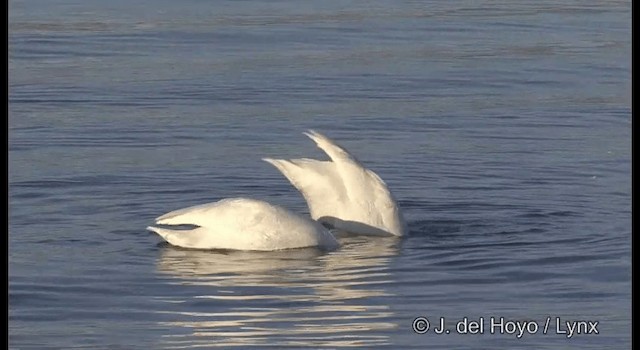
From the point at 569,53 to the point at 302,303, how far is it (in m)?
11.1

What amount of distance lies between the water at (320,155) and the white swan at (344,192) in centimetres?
26

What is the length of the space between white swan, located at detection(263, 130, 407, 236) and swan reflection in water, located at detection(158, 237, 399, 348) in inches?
6.1

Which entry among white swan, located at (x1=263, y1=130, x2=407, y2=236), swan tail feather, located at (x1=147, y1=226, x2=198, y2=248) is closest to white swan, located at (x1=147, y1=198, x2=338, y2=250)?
swan tail feather, located at (x1=147, y1=226, x2=198, y2=248)

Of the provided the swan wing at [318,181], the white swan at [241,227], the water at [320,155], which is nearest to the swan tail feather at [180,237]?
the white swan at [241,227]

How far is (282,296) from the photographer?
491 inches

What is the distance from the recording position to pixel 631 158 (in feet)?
57.3

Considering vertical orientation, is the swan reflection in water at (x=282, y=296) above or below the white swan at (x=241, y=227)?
below

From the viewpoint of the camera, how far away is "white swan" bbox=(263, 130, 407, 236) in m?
14.5

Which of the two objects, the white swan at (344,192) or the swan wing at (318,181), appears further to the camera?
the swan wing at (318,181)

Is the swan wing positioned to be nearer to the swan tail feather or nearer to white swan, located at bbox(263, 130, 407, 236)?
white swan, located at bbox(263, 130, 407, 236)

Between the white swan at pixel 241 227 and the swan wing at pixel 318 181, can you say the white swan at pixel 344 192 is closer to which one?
the swan wing at pixel 318 181

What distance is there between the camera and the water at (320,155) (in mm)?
11992

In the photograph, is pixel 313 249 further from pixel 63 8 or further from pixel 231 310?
pixel 63 8

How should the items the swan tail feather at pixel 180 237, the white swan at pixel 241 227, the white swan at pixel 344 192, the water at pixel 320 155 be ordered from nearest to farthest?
1. the water at pixel 320 155
2. the white swan at pixel 241 227
3. the swan tail feather at pixel 180 237
4. the white swan at pixel 344 192
